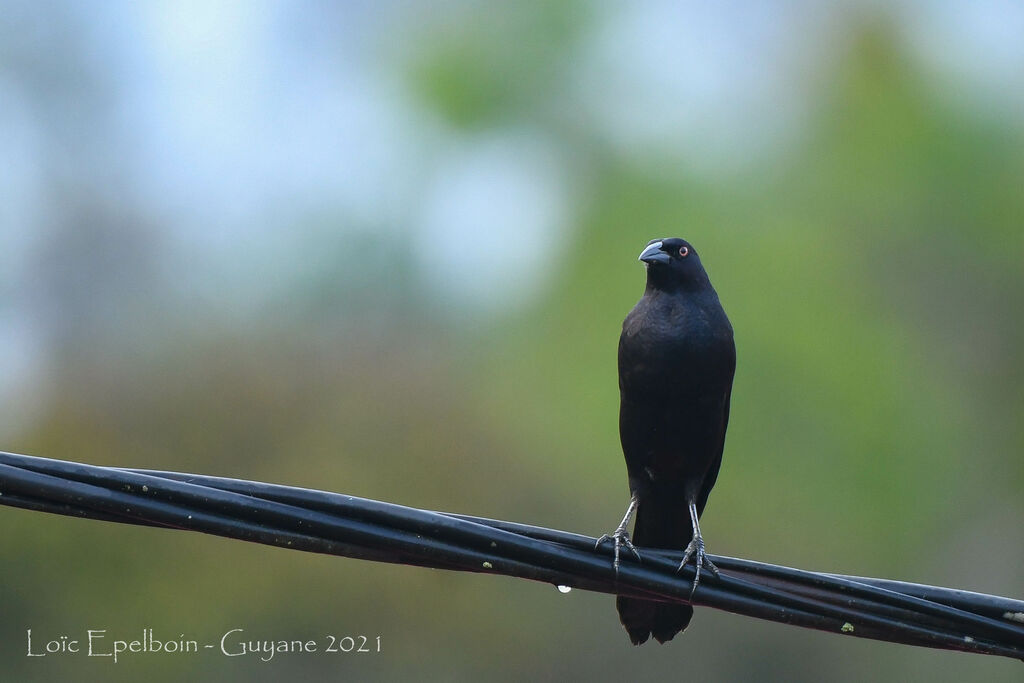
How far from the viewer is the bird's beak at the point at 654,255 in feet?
16.5

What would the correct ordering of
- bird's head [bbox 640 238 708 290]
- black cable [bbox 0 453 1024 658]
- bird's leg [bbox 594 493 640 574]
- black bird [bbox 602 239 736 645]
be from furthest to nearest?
bird's head [bbox 640 238 708 290]
black bird [bbox 602 239 736 645]
bird's leg [bbox 594 493 640 574]
black cable [bbox 0 453 1024 658]

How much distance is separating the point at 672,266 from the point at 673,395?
2.09 feet

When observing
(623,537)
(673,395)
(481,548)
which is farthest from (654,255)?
(481,548)

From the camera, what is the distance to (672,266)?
5.01 metres

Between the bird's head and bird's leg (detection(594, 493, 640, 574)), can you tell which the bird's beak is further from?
bird's leg (detection(594, 493, 640, 574))

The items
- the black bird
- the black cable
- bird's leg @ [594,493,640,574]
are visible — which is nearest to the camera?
the black cable

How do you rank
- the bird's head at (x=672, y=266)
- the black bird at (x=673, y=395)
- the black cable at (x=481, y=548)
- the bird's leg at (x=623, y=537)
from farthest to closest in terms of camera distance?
the bird's head at (x=672, y=266) < the black bird at (x=673, y=395) < the bird's leg at (x=623, y=537) < the black cable at (x=481, y=548)

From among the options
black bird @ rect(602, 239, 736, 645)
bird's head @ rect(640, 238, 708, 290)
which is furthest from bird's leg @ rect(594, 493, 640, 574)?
bird's head @ rect(640, 238, 708, 290)

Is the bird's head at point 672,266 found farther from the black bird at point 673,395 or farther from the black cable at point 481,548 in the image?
the black cable at point 481,548

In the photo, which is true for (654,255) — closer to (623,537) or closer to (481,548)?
(623,537)

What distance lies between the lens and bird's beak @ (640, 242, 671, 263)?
198 inches

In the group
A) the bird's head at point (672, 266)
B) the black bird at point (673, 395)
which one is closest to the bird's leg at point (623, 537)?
the black bird at point (673, 395)

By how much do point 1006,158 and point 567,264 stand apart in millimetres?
7788

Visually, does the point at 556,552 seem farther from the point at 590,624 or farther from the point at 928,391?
the point at 928,391
